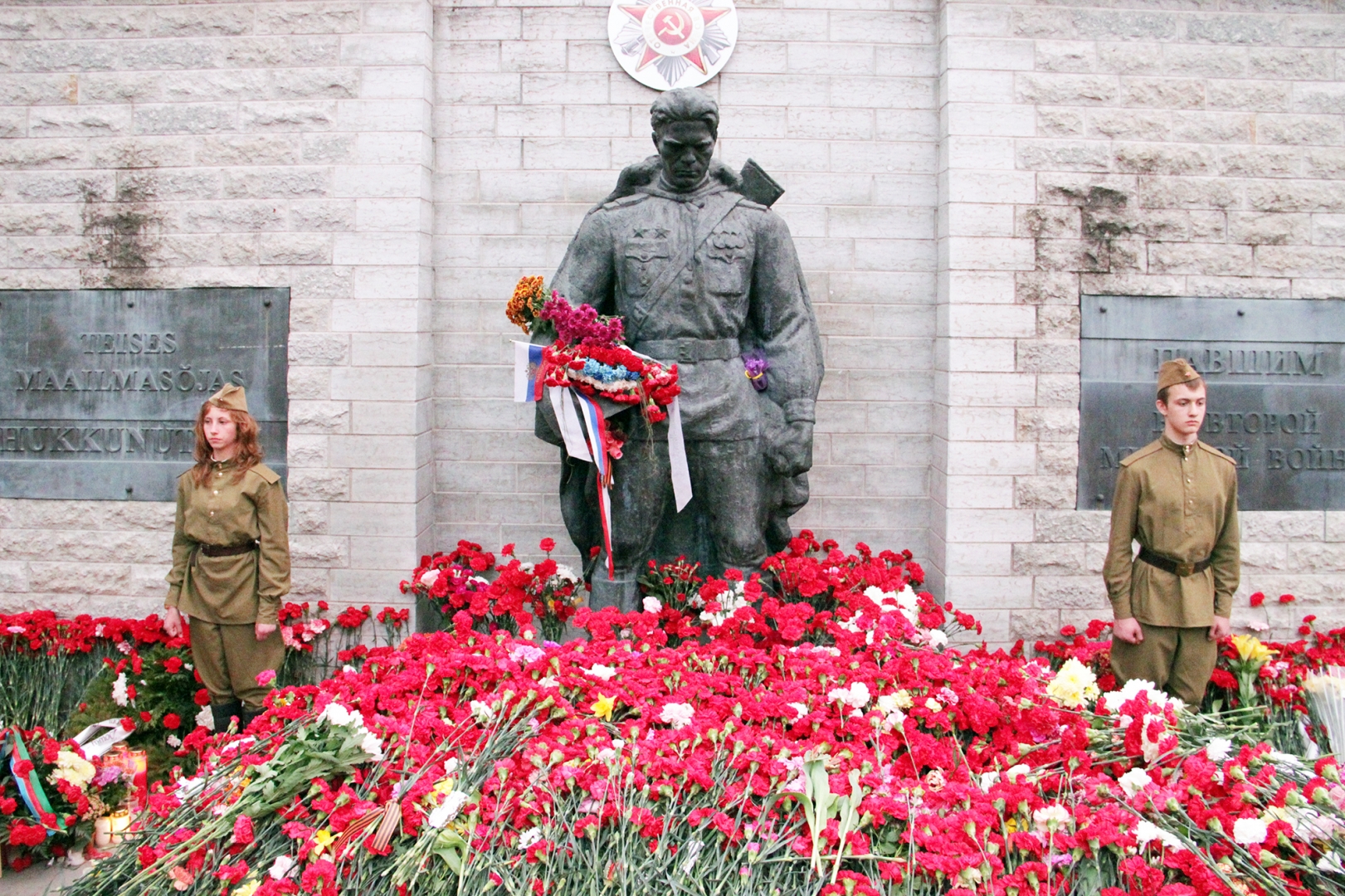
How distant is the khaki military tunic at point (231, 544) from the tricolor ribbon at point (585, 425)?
1072 mm

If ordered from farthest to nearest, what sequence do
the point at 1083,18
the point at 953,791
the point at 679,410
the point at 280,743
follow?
the point at 1083,18 < the point at 679,410 < the point at 280,743 < the point at 953,791

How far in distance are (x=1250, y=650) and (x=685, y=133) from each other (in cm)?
325

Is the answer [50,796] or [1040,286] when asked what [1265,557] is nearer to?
[1040,286]

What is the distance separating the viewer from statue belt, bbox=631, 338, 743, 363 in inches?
158

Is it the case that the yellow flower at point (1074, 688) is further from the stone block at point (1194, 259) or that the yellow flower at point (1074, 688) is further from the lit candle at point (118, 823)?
the lit candle at point (118, 823)

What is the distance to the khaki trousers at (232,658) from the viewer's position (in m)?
3.93

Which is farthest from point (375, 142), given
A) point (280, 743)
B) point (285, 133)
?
point (280, 743)

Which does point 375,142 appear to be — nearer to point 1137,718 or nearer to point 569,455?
point 569,455

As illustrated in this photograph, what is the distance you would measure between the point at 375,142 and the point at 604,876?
3.75 meters

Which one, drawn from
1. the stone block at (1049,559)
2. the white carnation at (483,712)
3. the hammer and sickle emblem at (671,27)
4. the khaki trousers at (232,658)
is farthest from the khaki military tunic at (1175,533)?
the khaki trousers at (232,658)

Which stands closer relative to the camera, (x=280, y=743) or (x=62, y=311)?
(x=280, y=743)

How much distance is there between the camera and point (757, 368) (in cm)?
413

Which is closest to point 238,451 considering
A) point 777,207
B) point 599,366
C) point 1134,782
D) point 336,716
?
point 599,366

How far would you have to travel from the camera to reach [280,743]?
2.83 m
